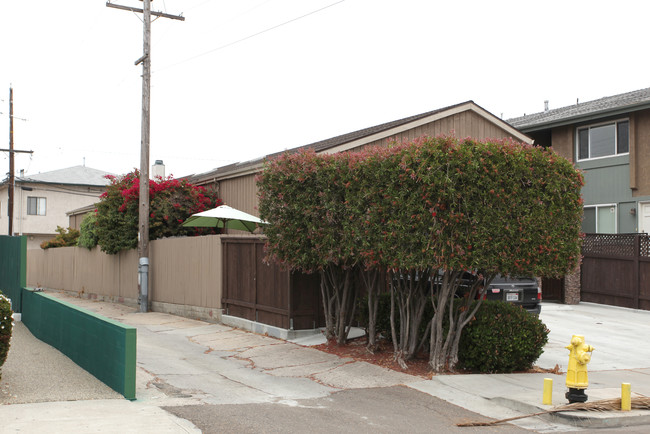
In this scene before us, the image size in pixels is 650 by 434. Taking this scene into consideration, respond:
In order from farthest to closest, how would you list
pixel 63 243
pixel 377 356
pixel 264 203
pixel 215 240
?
pixel 63 243 < pixel 215 240 < pixel 264 203 < pixel 377 356

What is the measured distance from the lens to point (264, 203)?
467 inches

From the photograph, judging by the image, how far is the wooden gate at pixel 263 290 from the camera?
42.5 ft

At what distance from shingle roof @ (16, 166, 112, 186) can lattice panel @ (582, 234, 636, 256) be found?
39.2 meters

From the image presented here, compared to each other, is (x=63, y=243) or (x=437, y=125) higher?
(x=437, y=125)

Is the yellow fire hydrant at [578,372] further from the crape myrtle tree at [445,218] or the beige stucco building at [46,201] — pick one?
the beige stucco building at [46,201]

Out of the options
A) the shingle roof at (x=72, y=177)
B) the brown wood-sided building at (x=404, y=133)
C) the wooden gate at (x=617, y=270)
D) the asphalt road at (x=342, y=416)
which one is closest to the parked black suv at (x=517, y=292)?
the brown wood-sided building at (x=404, y=133)

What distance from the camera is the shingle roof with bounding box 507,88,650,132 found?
21578 mm

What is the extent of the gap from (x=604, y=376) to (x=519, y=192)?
3370 mm

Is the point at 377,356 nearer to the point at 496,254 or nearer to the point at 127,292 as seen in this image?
the point at 496,254

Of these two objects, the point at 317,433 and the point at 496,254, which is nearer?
the point at 317,433

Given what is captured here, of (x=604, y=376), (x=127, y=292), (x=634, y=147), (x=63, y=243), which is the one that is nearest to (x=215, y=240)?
(x=127, y=292)

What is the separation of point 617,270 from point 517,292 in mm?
6662

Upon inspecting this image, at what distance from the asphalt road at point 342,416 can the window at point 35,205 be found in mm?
46406

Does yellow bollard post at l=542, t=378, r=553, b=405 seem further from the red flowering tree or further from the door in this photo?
the door
